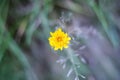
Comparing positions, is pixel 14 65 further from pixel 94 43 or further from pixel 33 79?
pixel 94 43

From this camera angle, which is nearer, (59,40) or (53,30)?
(59,40)

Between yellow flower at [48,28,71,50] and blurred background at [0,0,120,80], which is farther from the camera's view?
blurred background at [0,0,120,80]

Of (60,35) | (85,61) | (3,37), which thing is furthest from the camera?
(85,61)

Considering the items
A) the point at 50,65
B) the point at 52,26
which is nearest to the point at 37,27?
the point at 52,26

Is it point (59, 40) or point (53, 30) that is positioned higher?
point (53, 30)
